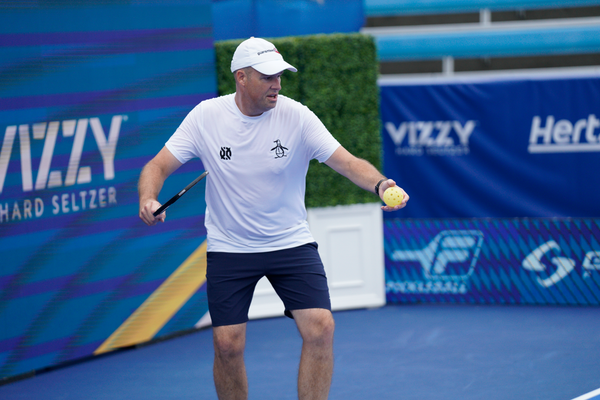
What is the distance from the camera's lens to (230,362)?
12.5ft

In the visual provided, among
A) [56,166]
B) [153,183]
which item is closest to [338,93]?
[56,166]

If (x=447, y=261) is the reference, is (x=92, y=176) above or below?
above

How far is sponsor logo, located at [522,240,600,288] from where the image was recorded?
23.7 feet

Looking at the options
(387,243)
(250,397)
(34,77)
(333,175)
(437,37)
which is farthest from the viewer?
(437,37)

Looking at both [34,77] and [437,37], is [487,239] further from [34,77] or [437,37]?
[34,77]

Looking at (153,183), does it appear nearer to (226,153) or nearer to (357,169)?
(226,153)

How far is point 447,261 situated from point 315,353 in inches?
161

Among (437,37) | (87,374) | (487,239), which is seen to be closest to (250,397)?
(87,374)

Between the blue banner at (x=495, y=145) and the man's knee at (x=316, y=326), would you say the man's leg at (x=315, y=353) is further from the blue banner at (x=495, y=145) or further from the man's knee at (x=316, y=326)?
the blue banner at (x=495, y=145)

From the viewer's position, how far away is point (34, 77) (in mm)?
5512

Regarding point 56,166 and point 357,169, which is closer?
point 357,169

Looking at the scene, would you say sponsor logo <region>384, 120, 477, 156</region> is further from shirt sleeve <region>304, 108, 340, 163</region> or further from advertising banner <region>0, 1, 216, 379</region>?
shirt sleeve <region>304, 108, 340, 163</region>

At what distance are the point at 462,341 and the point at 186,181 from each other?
268cm

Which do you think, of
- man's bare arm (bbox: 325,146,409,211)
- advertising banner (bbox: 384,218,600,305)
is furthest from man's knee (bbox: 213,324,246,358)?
advertising banner (bbox: 384,218,600,305)
